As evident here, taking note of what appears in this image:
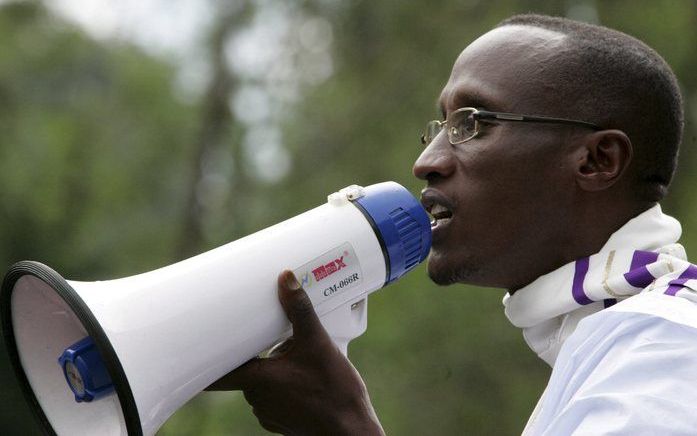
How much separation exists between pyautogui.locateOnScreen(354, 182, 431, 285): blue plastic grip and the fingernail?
304 millimetres

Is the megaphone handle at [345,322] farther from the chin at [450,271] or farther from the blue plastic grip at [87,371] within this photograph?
the blue plastic grip at [87,371]

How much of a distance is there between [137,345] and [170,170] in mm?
8936

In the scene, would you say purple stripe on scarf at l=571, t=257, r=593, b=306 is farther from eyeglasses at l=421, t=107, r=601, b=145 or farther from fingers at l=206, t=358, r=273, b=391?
fingers at l=206, t=358, r=273, b=391

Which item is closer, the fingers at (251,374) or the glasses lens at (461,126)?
the fingers at (251,374)

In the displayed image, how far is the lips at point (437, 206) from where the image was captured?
2.70 meters

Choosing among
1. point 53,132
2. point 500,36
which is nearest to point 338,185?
point 53,132

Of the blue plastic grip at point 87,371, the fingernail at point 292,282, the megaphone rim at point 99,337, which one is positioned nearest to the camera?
the megaphone rim at point 99,337

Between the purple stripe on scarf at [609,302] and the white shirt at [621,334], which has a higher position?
the white shirt at [621,334]

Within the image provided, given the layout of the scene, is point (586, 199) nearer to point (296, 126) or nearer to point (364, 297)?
point (364, 297)

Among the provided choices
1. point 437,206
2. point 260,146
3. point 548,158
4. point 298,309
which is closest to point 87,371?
point 298,309

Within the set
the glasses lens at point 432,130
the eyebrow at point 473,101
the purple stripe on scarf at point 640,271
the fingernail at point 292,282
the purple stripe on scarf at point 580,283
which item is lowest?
the purple stripe on scarf at point 580,283

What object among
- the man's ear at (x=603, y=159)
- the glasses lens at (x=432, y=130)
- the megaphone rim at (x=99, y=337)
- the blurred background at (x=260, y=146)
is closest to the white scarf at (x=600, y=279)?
the man's ear at (x=603, y=159)

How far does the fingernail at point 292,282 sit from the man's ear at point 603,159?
0.77 metres

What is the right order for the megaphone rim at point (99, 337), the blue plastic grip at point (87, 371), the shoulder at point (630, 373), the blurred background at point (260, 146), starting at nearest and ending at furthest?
the shoulder at point (630, 373)
the megaphone rim at point (99, 337)
the blue plastic grip at point (87, 371)
the blurred background at point (260, 146)
